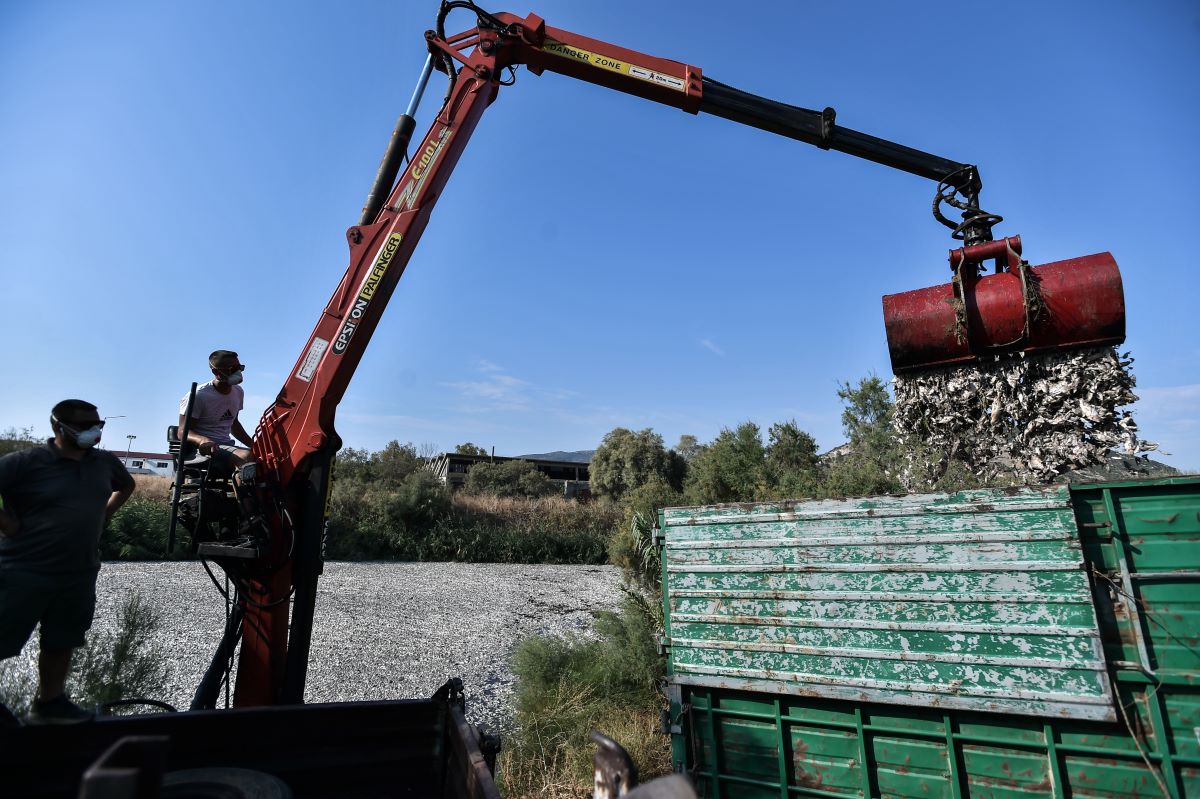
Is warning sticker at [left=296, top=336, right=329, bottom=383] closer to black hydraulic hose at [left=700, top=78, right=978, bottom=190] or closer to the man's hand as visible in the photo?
the man's hand

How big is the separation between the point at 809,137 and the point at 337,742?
5.71m

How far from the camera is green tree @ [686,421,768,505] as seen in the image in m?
9.84

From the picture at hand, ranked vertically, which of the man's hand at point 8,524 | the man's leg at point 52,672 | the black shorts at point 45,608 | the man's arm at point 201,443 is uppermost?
the man's arm at point 201,443

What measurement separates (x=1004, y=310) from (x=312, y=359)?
16.5 ft

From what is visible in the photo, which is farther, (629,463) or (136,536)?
(629,463)

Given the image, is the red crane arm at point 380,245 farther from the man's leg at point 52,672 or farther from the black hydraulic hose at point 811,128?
the man's leg at point 52,672

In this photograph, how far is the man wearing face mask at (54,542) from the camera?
2660 mm

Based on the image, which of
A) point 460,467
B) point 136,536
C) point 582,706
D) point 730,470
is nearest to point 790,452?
point 730,470

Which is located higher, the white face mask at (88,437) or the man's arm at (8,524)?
the white face mask at (88,437)

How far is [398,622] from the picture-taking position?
1120cm

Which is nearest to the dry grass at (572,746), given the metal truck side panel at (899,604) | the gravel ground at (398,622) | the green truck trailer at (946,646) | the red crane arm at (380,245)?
the gravel ground at (398,622)

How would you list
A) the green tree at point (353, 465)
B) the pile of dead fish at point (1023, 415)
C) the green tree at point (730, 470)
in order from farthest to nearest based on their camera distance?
the green tree at point (353, 465)
the green tree at point (730, 470)
the pile of dead fish at point (1023, 415)

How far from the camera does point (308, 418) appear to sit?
13.7ft

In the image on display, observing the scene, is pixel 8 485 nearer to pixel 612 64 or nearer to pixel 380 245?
pixel 380 245
